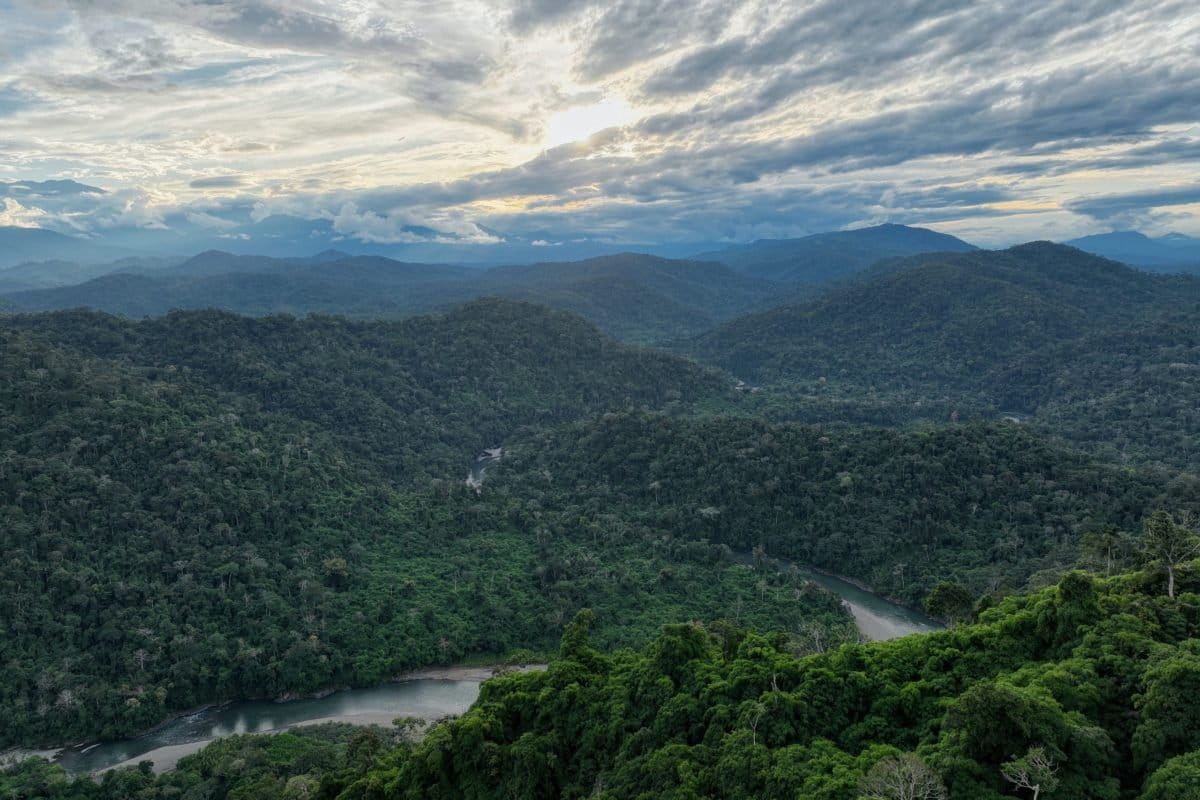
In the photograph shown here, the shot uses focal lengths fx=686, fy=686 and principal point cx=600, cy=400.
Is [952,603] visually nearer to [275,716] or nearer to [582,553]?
[582,553]

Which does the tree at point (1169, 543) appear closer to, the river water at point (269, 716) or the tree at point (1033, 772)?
the tree at point (1033, 772)

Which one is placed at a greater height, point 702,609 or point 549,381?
point 549,381

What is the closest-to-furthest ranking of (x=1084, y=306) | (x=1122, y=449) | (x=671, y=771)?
(x=671, y=771), (x=1122, y=449), (x=1084, y=306)

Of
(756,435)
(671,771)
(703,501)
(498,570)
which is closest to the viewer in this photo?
(671,771)

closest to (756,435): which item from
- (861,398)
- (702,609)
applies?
(702,609)

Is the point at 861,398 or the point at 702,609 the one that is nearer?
the point at 702,609

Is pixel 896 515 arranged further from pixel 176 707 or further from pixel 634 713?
pixel 176 707

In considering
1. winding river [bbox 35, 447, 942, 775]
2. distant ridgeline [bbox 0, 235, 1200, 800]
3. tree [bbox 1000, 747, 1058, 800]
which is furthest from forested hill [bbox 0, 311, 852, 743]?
tree [bbox 1000, 747, 1058, 800]
